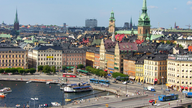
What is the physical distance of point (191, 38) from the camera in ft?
555

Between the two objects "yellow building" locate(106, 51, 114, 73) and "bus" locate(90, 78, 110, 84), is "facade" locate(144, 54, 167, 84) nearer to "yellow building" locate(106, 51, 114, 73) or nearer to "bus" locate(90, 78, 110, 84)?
"bus" locate(90, 78, 110, 84)

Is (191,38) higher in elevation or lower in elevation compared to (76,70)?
higher

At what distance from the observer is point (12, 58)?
14288 centimetres

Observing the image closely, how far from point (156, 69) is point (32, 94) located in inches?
1320

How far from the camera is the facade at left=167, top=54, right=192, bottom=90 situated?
10244 centimetres

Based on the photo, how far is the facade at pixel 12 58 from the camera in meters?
142

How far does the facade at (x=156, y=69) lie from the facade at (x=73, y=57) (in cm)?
4459

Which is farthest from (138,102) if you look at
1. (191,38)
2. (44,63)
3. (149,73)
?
(191,38)

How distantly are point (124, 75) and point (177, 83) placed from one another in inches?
849

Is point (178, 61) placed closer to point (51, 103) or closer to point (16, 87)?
point (51, 103)

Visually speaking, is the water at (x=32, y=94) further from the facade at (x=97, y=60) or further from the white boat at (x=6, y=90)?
the facade at (x=97, y=60)

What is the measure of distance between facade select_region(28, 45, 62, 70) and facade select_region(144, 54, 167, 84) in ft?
149

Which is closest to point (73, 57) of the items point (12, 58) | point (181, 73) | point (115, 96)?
point (12, 58)

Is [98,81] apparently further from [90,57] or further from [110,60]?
[90,57]
